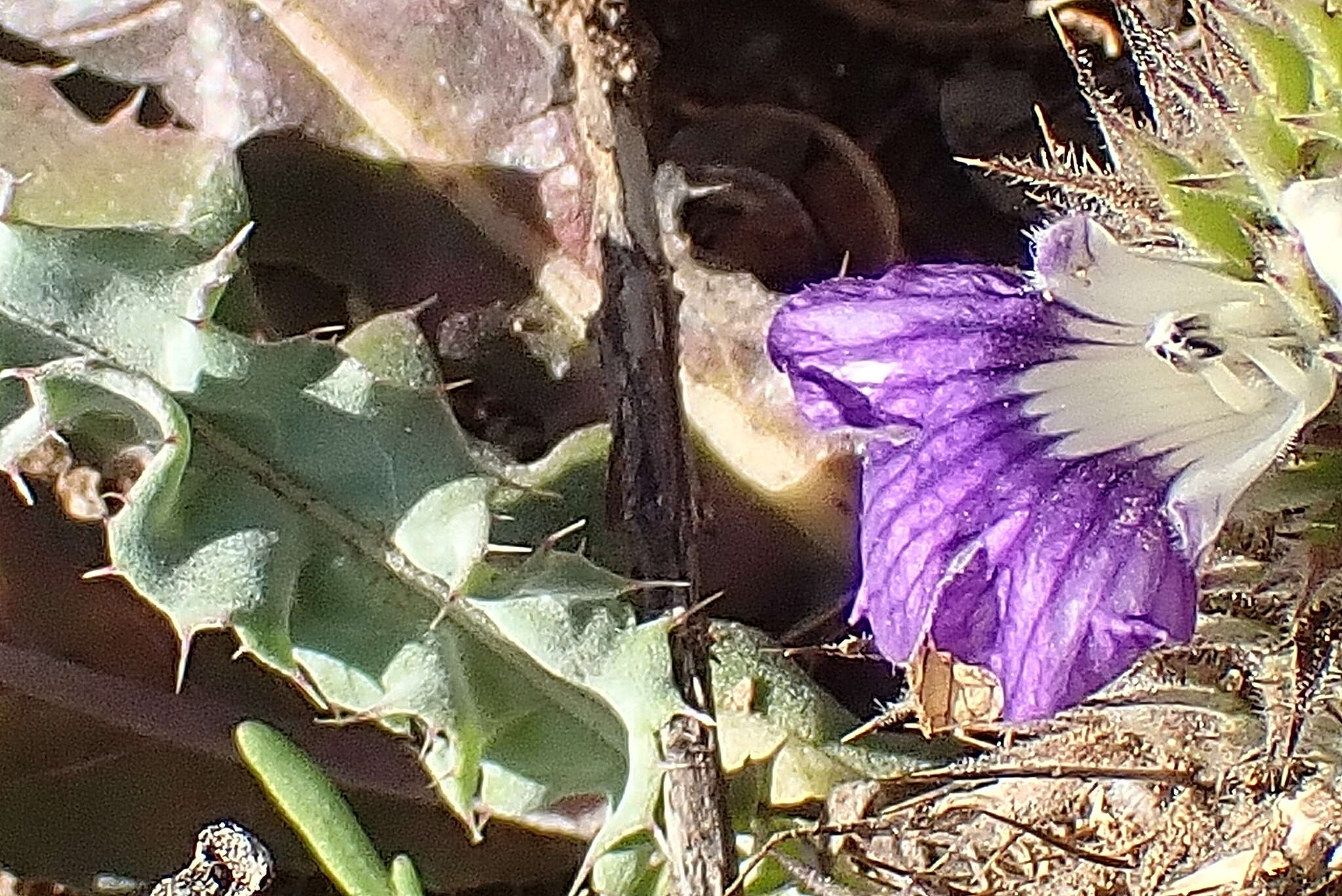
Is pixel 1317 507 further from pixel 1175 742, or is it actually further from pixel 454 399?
pixel 454 399

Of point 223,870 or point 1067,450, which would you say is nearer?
point 1067,450

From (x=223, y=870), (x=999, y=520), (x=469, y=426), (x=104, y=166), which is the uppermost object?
(x=104, y=166)

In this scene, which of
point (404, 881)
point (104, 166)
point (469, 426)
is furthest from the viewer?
point (469, 426)

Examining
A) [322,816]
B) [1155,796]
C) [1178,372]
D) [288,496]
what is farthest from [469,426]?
[1178,372]

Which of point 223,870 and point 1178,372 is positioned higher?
point 1178,372

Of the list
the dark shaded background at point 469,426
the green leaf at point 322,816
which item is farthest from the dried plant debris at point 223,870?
the dark shaded background at point 469,426

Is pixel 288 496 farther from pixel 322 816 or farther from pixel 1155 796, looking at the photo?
pixel 1155 796

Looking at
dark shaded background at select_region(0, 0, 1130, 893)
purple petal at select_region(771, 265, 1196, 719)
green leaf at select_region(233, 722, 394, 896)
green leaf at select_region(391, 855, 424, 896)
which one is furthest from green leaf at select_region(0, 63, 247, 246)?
purple petal at select_region(771, 265, 1196, 719)
